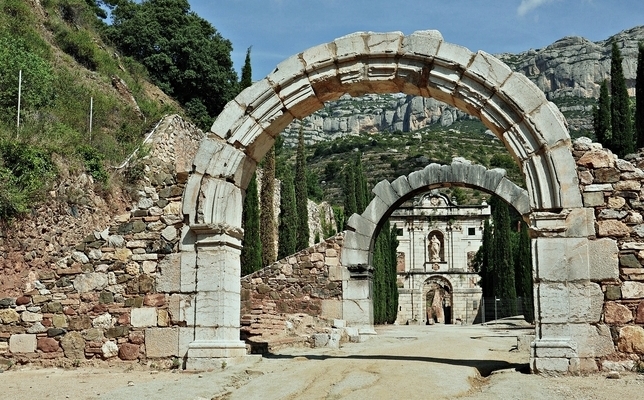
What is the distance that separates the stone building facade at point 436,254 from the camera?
50.8 metres

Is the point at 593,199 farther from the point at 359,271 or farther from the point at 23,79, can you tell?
the point at 23,79

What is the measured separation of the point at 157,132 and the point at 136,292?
12896 millimetres

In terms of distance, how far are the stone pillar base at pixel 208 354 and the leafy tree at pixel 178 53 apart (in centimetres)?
2444

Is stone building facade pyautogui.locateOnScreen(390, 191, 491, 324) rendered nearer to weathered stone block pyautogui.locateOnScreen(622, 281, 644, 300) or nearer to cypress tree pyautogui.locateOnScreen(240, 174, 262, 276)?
cypress tree pyautogui.locateOnScreen(240, 174, 262, 276)

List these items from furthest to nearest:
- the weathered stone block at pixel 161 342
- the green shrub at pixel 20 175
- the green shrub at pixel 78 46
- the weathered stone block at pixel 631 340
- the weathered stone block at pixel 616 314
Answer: the green shrub at pixel 78 46 → the green shrub at pixel 20 175 → the weathered stone block at pixel 161 342 → the weathered stone block at pixel 616 314 → the weathered stone block at pixel 631 340

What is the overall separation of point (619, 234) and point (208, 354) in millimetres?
5354

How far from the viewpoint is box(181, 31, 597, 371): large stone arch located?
8672 millimetres

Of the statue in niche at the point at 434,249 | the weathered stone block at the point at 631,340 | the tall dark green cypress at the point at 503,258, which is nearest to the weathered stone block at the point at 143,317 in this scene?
the weathered stone block at the point at 631,340

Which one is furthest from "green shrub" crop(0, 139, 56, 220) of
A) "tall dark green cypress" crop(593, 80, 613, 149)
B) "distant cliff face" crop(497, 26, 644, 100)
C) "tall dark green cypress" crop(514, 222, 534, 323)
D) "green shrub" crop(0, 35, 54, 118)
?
"distant cliff face" crop(497, 26, 644, 100)

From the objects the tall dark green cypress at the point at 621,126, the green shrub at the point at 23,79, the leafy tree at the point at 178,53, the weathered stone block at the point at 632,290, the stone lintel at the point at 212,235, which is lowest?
the weathered stone block at the point at 632,290

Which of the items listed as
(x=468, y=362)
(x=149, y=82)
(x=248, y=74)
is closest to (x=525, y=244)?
(x=248, y=74)

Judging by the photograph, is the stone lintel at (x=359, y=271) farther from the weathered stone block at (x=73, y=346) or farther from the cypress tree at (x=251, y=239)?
the weathered stone block at (x=73, y=346)

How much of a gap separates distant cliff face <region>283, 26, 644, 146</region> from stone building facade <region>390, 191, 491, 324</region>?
149 ft

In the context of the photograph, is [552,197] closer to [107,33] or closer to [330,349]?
[330,349]
